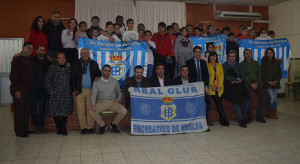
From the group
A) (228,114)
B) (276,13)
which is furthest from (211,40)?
(276,13)

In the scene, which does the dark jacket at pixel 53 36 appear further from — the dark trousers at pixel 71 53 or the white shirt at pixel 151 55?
the white shirt at pixel 151 55

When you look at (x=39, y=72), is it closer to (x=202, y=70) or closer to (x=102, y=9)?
Result: (x=202, y=70)

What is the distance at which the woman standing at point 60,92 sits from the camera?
411 centimetres

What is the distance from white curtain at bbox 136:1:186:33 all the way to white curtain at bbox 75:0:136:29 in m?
0.33

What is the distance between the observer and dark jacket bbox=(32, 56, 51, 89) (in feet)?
13.9

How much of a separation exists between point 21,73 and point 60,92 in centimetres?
70

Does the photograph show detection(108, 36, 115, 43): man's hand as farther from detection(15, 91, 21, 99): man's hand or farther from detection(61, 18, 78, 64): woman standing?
detection(15, 91, 21, 99): man's hand

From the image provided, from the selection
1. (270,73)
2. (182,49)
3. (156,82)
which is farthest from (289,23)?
(156,82)

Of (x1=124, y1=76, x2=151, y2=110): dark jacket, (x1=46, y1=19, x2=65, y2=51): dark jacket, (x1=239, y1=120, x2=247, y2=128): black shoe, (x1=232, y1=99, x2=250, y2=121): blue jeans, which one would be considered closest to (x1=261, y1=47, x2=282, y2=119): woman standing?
(x1=232, y1=99, x2=250, y2=121): blue jeans

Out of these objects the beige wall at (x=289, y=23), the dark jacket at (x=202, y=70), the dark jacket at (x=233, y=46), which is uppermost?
the beige wall at (x=289, y=23)

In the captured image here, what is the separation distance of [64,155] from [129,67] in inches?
101

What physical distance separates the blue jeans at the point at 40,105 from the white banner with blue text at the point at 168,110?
1581mm

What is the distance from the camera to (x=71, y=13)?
8773mm

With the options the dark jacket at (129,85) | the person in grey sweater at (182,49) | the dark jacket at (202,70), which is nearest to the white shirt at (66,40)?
the dark jacket at (129,85)
